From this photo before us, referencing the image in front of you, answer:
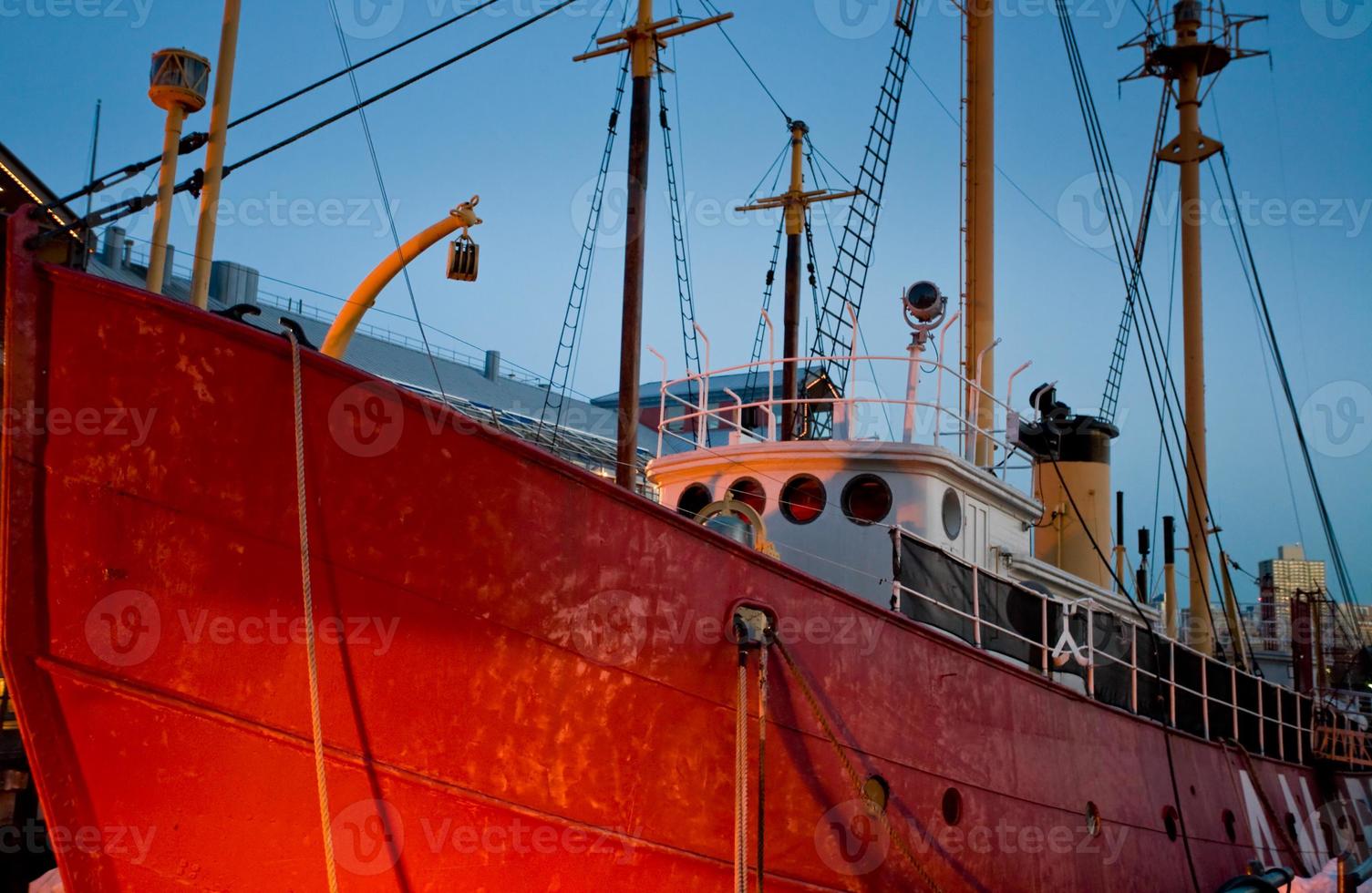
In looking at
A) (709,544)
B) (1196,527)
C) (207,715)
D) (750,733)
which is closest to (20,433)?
(207,715)

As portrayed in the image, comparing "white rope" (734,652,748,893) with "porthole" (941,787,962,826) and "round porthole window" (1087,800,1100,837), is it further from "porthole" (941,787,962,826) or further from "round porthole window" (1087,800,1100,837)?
"round porthole window" (1087,800,1100,837)

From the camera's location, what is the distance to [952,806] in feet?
26.7

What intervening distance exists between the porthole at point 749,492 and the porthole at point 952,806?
288 cm

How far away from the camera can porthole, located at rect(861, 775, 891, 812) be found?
7.45 m

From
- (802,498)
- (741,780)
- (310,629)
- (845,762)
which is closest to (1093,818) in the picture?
(802,498)

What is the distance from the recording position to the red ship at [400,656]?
524 centimetres

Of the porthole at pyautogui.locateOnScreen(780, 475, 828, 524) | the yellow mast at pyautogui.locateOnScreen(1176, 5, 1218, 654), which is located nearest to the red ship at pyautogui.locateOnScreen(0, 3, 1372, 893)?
the porthole at pyautogui.locateOnScreen(780, 475, 828, 524)

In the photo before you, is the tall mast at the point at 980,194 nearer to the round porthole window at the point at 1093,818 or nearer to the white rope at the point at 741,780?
the round porthole window at the point at 1093,818

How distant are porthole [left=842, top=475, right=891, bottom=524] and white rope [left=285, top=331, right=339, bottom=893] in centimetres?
516

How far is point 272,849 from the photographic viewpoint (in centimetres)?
541

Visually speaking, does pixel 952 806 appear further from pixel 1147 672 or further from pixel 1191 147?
pixel 1191 147

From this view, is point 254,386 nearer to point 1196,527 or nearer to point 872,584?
point 872,584

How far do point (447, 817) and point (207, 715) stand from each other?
1.26 metres

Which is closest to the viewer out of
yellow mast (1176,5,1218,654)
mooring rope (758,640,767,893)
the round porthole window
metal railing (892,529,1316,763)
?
mooring rope (758,640,767,893)
